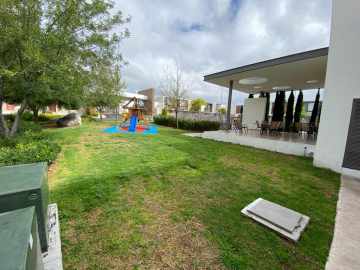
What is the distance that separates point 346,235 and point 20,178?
4222mm

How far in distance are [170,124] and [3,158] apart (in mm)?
14409

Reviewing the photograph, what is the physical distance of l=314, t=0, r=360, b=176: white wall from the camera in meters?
4.65

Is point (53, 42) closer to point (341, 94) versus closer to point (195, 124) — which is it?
point (341, 94)

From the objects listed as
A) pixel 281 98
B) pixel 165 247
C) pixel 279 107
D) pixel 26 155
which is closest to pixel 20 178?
pixel 165 247

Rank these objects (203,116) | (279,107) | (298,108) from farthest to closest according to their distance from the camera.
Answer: (203,116) < (279,107) < (298,108)

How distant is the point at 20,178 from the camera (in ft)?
5.33

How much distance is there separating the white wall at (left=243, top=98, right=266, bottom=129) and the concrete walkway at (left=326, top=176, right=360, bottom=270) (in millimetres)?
9641

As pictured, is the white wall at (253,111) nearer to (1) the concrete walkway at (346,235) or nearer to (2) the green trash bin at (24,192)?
(1) the concrete walkway at (346,235)

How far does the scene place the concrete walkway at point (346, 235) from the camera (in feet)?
6.42

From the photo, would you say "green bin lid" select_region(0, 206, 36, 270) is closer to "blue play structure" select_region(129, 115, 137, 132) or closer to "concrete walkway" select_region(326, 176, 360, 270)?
"concrete walkway" select_region(326, 176, 360, 270)

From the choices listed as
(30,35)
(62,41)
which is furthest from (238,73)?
(30,35)

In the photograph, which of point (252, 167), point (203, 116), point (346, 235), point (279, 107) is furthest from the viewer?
point (203, 116)

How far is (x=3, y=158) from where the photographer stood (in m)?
3.82

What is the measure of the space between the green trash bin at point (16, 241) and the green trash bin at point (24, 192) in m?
0.42
